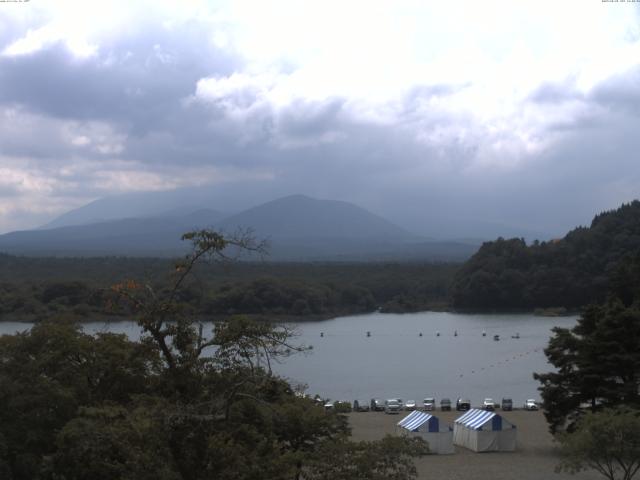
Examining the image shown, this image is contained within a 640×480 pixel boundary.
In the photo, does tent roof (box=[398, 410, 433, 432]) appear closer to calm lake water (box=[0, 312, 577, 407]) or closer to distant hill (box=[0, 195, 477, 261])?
calm lake water (box=[0, 312, 577, 407])

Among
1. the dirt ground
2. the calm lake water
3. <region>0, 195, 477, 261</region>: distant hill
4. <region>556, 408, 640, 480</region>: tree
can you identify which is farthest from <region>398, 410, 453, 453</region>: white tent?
<region>0, 195, 477, 261</region>: distant hill

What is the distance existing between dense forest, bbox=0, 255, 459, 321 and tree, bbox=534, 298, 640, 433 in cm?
1283

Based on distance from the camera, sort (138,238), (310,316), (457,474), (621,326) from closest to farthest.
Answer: (457,474) → (621,326) → (310,316) → (138,238)

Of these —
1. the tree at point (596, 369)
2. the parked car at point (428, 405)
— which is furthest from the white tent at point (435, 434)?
the parked car at point (428, 405)

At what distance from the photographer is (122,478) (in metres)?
4.29

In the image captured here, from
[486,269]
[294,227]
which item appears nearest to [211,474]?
[486,269]

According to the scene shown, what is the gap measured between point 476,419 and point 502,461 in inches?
42.6

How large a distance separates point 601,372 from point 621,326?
763 millimetres

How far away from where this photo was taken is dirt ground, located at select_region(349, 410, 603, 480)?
10805mm

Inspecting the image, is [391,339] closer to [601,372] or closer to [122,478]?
[601,372]

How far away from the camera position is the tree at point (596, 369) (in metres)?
11.5

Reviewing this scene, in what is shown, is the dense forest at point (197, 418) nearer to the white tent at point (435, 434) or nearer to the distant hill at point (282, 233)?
the white tent at point (435, 434)

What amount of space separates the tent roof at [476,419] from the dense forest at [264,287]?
1136cm

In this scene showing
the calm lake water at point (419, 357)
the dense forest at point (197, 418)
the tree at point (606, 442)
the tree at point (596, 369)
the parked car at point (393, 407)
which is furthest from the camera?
the calm lake water at point (419, 357)
